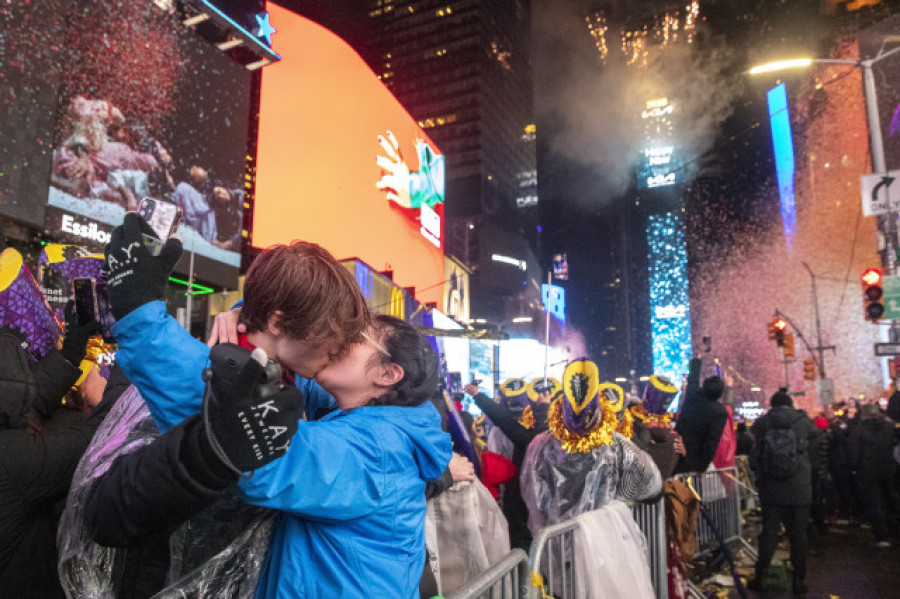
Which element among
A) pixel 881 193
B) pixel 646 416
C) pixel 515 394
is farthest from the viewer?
pixel 881 193

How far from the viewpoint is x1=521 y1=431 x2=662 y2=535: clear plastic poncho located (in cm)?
443

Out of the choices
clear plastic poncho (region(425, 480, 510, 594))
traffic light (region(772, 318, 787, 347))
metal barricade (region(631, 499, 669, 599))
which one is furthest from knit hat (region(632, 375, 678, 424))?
traffic light (region(772, 318, 787, 347))

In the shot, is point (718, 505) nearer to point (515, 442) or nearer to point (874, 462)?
point (874, 462)

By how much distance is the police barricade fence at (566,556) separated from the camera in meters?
3.11

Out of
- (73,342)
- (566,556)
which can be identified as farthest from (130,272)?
(566,556)

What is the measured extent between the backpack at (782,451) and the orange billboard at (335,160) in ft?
58.9

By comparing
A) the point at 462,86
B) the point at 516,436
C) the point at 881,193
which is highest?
the point at 462,86

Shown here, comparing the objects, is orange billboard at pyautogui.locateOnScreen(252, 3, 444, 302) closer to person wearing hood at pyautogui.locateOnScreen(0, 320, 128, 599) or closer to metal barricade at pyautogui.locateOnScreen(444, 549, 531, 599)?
person wearing hood at pyautogui.locateOnScreen(0, 320, 128, 599)

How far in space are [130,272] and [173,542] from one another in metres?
0.81

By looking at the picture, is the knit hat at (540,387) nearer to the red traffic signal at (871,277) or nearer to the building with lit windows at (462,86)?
the red traffic signal at (871,277)

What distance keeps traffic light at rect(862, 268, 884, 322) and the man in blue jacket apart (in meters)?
13.8

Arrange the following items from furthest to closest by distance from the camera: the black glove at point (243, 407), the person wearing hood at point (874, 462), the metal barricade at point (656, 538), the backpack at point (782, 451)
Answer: the person wearing hood at point (874, 462) < the backpack at point (782, 451) < the metal barricade at point (656, 538) < the black glove at point (243, 407)

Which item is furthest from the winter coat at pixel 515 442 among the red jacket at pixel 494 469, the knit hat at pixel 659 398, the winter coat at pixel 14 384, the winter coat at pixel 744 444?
the winter coat at pixel 744 444

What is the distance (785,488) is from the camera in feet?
23.4
